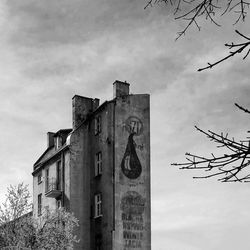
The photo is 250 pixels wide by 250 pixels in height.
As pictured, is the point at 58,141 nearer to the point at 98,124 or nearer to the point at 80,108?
the point at 80,108

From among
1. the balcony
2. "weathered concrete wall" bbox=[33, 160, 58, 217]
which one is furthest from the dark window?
the balcony

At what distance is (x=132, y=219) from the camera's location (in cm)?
4172

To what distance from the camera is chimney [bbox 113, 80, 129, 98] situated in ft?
146

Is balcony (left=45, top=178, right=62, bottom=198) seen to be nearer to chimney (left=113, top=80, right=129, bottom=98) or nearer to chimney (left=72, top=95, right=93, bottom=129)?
chimney (left=72, top=95, right=93, bottom=129)

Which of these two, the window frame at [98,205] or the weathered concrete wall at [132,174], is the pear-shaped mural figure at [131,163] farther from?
the window frame at [98,205]

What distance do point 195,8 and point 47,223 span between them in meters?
35.0

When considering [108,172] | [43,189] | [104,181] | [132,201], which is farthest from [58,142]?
[132,201]

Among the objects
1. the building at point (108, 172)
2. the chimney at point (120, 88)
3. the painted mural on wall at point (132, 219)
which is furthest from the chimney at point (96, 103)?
the painted mural on wall at point (132, 219)

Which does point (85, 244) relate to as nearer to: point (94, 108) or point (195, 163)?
point (94, 108)

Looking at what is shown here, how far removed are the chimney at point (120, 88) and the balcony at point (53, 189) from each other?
8.21 metres

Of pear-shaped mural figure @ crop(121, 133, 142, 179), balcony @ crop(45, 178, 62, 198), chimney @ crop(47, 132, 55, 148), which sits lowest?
balcony @ crop(45, 178, 62, 198)

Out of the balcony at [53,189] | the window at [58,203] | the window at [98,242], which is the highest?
the balcony at [53,189]

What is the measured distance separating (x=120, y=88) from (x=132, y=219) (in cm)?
970

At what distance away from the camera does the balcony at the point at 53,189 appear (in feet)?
149
